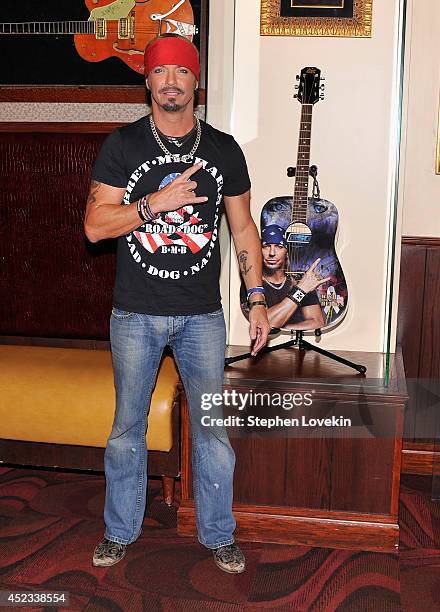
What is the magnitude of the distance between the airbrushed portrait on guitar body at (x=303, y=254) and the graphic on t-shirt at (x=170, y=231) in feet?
2.42

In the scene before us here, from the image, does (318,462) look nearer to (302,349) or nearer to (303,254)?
(302,349)

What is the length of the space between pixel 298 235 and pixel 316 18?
88cm

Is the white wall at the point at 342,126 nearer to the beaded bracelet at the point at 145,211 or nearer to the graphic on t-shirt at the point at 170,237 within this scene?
the graphic on t-shirt at the point at 170,237

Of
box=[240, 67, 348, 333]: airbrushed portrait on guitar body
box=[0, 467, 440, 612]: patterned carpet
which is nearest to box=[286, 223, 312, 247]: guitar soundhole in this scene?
box=[240, 67, 348, 333]: airbrushed portrait on guitar body

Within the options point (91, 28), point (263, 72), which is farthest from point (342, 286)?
→ point (91, 28)

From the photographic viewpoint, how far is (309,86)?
10.2 feet

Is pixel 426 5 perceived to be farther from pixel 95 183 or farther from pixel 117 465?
pixel 117 465

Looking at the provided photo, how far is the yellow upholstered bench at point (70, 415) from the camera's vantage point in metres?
2.99

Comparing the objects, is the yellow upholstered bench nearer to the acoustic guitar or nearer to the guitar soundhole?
the guitar soundhole

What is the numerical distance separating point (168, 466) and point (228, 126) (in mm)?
1432

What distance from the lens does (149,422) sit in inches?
116

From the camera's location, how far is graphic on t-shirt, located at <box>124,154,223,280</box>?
2.46m

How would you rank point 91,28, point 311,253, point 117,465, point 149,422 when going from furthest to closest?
1. point 91,28
2. point 311,253
3. point 149,422
4. point 117,465

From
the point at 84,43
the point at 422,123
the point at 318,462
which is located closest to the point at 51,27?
the point at 84,43
